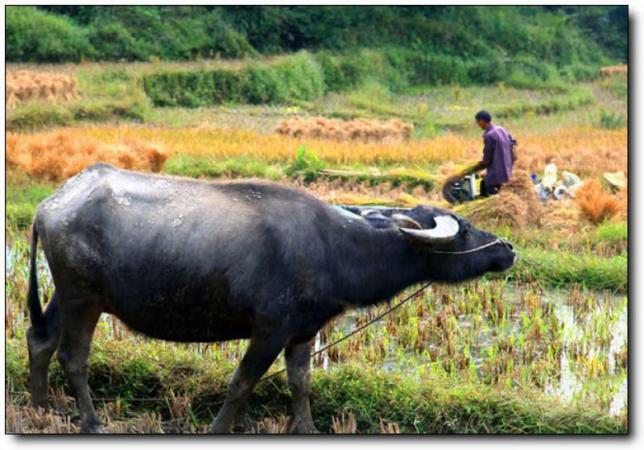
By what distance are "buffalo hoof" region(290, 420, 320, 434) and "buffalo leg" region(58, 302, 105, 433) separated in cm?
79

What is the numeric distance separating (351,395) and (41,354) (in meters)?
1.35

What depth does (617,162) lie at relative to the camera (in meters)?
11.5

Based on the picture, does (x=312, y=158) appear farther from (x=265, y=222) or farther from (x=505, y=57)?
(x=505, y=57)

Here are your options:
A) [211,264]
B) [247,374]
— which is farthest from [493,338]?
[211,264]

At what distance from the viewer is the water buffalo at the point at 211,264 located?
14.9ft

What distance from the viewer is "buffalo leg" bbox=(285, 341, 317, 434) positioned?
4793 millimetres

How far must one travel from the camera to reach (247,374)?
4.58 metres

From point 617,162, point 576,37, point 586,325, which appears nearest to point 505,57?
point 576,37

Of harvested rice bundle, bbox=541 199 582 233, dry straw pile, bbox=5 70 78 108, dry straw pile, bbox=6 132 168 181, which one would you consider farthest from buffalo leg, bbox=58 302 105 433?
dry straw pile, bbox=5 70 78 108

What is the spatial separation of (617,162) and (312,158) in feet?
10.0

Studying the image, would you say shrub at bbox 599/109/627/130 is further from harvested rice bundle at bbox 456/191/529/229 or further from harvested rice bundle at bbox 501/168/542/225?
harvested rice bundle at bbox 456/191/529/229

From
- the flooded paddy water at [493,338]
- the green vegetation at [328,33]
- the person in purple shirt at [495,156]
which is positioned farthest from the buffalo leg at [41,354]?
the green vegetation at [328,33]

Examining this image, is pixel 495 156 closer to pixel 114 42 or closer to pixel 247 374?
pixel 247 374

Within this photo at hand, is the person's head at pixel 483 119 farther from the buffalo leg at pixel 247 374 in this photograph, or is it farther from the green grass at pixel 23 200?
the buffalo leg at pixel 247 374
